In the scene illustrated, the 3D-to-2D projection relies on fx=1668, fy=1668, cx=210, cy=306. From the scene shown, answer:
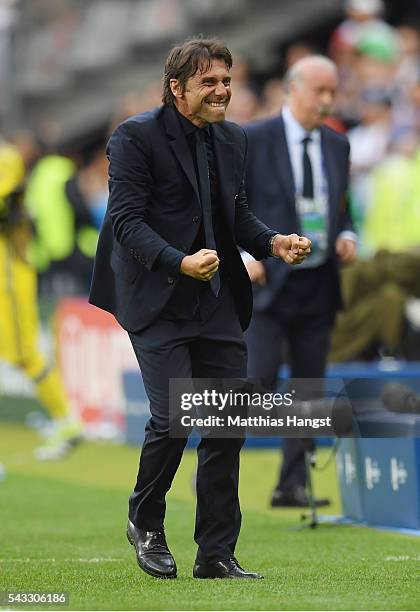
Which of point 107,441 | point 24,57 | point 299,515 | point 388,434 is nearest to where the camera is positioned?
point 388,434

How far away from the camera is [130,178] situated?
6488 millimetres

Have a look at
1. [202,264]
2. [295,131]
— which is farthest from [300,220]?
[202,264]

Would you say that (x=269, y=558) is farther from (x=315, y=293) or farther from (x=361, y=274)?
(x=361, y=274)

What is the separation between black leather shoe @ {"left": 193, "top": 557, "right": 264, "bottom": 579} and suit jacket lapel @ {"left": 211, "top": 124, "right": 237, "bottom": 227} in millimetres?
1352

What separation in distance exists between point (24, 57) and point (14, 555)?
16.5 metres

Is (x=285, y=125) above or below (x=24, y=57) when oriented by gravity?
below

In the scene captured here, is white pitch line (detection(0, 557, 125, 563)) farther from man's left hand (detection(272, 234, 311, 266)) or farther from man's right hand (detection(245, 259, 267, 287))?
man's right hand (detection(245, 259, 267, 287))

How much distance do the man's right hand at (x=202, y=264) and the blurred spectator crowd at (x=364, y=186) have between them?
6.75m

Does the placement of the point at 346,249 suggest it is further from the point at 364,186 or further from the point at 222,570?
the point at 364,186

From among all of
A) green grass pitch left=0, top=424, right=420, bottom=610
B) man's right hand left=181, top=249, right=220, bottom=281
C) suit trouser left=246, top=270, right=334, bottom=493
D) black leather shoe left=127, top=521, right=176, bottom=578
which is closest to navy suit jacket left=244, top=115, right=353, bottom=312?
suit trouser left=246, top=270, right=334, bottom=493

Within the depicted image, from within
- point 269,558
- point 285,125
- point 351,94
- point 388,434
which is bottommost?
point 269,558

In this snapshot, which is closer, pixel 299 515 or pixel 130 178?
pixel 130 178

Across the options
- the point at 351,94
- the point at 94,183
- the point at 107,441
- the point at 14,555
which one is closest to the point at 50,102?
the point at 94,183

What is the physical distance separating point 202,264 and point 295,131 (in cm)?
334
